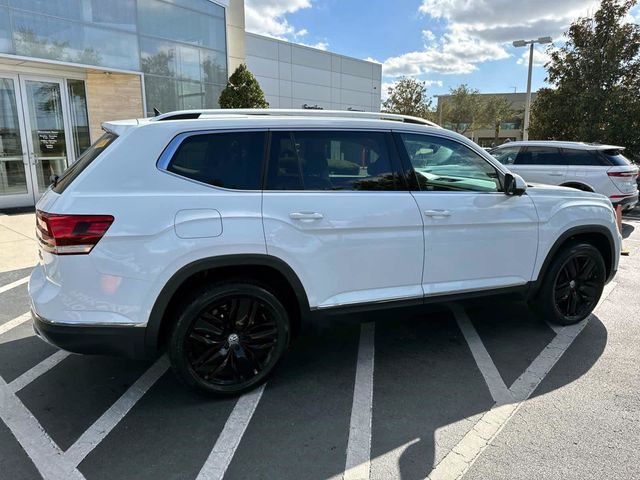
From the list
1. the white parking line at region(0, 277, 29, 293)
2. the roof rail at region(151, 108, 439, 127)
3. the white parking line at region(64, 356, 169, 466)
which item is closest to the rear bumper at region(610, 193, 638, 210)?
the roof rail at region(151, 108, 439, 127)

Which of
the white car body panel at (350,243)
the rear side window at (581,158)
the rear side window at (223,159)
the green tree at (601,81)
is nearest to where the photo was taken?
the rear side window at (223,159)

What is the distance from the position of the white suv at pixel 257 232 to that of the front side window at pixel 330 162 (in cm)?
1

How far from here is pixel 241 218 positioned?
2.84m

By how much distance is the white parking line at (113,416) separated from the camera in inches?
102

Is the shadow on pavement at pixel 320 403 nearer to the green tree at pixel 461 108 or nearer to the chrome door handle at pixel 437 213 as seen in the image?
the chrome door handle at pixel 437 213

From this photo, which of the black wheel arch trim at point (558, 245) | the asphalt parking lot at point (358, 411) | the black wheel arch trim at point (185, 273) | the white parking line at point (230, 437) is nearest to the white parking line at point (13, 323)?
the asphalt parking lot at point (358, 411)

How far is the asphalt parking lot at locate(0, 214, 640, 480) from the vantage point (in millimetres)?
2498

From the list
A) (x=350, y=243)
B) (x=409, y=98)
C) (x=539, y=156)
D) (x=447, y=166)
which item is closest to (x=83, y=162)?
(x=350, y=243)

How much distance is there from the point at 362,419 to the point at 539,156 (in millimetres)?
9054

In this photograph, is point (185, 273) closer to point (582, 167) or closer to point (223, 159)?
point (223, 159)

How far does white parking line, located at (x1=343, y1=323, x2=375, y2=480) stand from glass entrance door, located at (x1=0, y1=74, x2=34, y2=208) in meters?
9.57

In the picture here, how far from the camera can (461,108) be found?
1618 inches

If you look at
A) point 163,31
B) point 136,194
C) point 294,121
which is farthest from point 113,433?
point 163,31

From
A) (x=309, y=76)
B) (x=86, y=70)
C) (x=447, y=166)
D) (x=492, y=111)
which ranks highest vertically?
(x=309, y=76)
